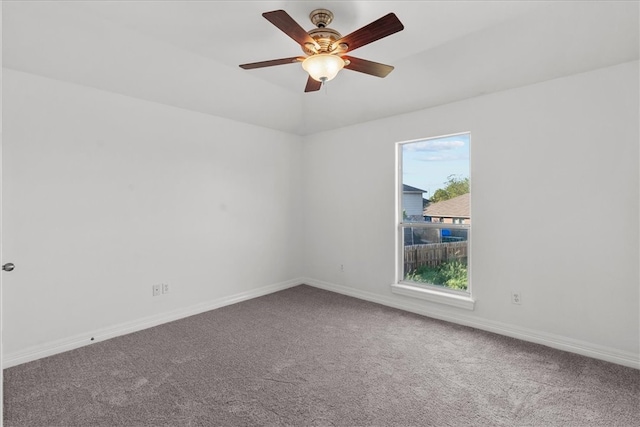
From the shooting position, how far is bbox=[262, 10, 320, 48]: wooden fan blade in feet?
6.63

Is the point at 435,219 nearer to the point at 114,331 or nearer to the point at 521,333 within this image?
the point at 521,333

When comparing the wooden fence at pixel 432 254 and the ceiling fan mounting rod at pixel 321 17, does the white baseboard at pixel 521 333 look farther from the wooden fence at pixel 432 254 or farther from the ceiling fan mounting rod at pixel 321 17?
the ceiling fan mounting rod at pixel 321 17

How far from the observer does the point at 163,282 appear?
12.4 ft

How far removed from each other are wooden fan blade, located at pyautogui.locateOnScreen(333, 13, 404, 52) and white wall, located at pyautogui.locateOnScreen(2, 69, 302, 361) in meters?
2.31

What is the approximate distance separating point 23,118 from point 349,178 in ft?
11.0

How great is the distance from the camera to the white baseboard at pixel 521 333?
284 cm

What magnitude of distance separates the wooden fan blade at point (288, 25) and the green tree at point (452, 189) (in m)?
2.22

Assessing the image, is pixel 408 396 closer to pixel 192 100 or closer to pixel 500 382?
pixel 500 382

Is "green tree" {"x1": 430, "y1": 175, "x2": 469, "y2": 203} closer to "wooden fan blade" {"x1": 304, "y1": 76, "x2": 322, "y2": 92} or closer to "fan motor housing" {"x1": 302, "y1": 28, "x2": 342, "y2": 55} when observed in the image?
"wooden fan blade" {"x1": 304, "y1": 76, "x2": 322, "y2": 92}

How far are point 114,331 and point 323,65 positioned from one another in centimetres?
306

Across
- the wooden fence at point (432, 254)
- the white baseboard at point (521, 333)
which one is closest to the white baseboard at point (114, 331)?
the white baseboard at point (521, 333)

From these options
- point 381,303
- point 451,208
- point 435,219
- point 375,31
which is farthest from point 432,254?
point 375,31

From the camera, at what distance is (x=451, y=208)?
3900 millimetres

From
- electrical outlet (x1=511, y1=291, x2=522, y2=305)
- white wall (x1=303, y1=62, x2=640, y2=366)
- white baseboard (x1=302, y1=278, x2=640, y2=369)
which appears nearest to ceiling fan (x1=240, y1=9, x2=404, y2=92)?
white wall (x1=303, y1=62, x2=640, y2=366)
